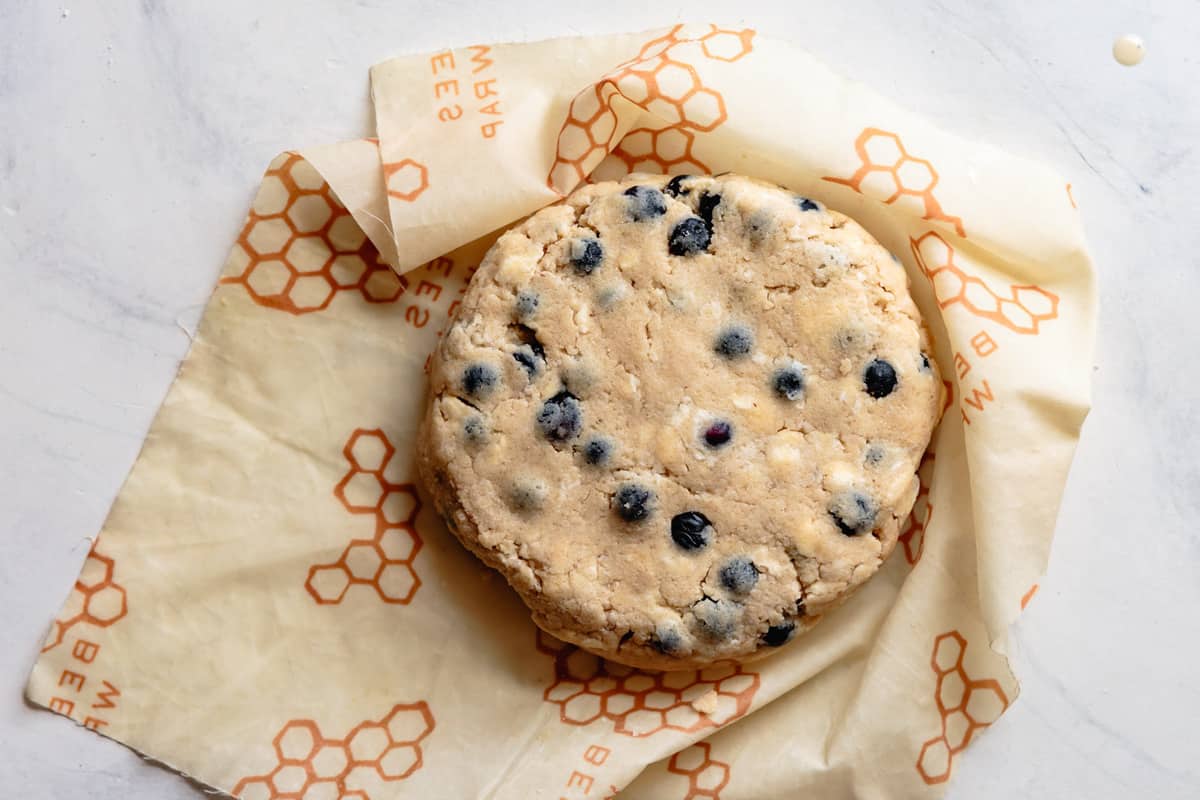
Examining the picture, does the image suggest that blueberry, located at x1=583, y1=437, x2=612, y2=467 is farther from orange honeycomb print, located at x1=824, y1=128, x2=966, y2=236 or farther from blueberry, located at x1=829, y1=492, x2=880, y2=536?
orange honeycomb print, located at x1=824, y1=128, x2=966, y2=236

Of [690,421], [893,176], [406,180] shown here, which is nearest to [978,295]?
[893,176]

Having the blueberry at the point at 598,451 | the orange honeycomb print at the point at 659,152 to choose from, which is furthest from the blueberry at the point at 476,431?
the orange honeycomb print at the point at 659,152

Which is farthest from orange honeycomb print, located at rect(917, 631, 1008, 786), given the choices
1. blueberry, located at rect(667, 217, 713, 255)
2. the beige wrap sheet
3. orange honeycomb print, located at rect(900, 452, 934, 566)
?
blueberry, located at rect(667, 217, 713, 255)

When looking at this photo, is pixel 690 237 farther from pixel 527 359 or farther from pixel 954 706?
pixel 954 706

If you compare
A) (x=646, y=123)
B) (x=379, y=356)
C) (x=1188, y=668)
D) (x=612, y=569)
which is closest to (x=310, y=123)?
(x=379, y=356)

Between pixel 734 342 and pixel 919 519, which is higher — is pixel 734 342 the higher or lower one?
the higher one

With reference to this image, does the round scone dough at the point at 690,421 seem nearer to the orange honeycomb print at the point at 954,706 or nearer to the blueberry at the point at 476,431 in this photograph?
the blueberry at the point at 476,431
